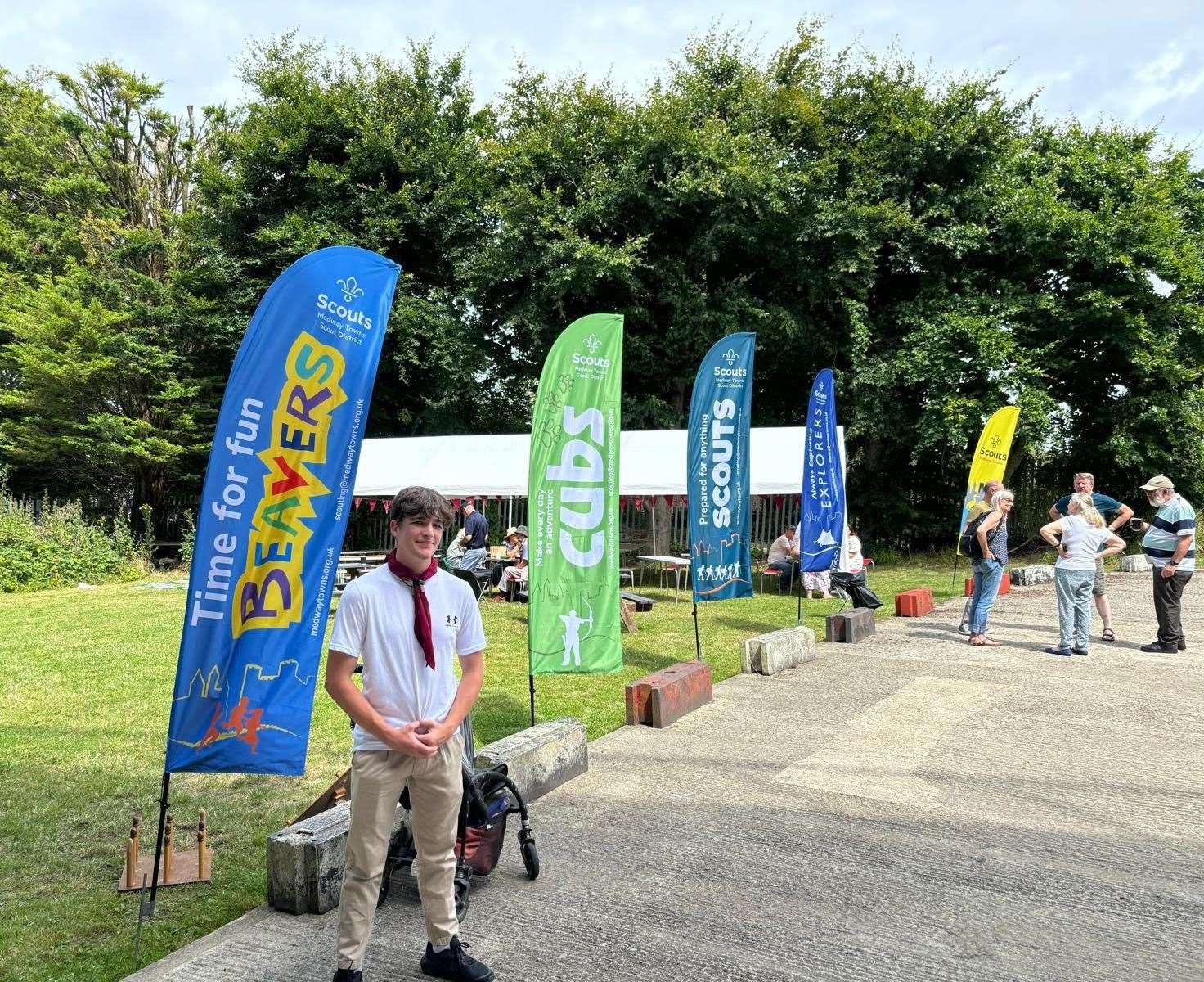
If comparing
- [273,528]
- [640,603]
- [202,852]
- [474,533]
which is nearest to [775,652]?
[640,603]

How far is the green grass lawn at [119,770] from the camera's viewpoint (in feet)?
12.2

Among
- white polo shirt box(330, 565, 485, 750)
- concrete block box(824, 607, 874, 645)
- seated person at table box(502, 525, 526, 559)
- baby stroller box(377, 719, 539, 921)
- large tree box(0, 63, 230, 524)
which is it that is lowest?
baby stroller box(377, 719, 539, 921)

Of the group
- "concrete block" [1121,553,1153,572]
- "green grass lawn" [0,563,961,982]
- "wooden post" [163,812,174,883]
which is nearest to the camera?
"green grass lawn" [0,563,961,982]

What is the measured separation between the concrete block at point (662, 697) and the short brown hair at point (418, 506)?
13.4ft

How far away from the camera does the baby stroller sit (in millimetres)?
3607

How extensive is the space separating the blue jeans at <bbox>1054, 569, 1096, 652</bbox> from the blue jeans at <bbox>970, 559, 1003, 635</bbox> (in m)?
0.66

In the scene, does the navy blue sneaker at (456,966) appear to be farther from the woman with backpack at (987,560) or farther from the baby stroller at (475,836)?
the woman with backpack at (987,560)

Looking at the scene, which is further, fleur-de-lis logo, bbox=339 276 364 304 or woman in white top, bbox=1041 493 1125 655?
woman in white top, bbox=1041 493 1125 655

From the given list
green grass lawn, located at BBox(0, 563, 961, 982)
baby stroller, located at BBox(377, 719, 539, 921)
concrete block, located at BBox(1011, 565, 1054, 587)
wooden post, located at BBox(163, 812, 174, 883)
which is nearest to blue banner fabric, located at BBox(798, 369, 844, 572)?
green grass lawn, located at BBox(0, 563, 961, 982)

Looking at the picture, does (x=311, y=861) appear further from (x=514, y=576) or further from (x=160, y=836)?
(x=514, y=576)

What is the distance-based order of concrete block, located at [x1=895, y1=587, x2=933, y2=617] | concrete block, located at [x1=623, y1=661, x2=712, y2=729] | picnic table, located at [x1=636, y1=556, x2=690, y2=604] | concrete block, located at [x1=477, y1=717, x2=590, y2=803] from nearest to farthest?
concrete block, located at [x1=477, y1=717, x2=590, y2=803], concrete block, located at [x1=623, y1=661, x2=712, y2=729], concrete block, located at [x1=895, y1=587, x2=933, y2=617], picnic table, located at [x1=636, y1=556, x2=690, y2=604]

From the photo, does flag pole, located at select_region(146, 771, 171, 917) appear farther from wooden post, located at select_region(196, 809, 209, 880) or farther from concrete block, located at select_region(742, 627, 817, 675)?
concrete block, located at select_region(742, 627, 817, 675)

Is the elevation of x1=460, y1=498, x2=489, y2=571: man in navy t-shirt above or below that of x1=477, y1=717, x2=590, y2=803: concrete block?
above

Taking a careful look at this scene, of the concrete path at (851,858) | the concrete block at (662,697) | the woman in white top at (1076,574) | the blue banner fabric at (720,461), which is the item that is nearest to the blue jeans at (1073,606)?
the woman in white top at (1076,574)
